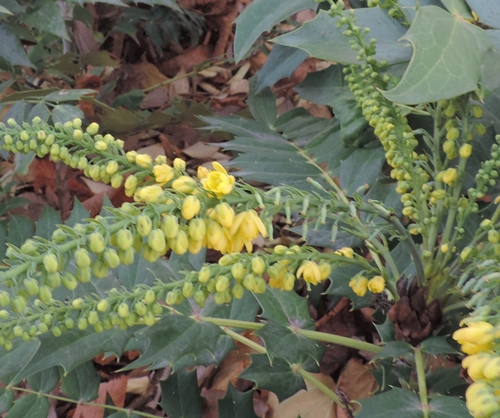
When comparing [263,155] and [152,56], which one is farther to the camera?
[152,56]

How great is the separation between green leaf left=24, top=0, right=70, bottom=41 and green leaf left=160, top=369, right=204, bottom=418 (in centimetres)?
88

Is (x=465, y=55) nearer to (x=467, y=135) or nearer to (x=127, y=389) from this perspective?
(x=467, y=135)

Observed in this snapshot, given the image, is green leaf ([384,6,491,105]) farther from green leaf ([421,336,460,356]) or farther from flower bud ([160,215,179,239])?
green leaf ([421,336,460,356])

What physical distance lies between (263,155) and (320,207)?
1.89ft

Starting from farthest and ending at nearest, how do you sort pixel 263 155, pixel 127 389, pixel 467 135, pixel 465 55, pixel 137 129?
pixel 137 129 → pixel 127 389 → pixel 263 155 → pixel 467 135 → pixel 465 55

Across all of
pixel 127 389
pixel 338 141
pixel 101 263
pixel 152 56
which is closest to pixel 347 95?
pixel 338 141

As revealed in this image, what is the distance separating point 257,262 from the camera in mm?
607

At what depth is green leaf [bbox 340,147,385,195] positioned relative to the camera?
1.11 m

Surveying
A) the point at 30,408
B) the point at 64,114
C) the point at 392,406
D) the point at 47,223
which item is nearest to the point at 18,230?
the point at 47,223

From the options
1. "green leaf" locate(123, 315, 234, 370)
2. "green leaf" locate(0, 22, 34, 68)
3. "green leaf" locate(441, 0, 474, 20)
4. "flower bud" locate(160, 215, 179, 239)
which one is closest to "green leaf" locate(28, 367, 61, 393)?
"green leaf" locate(123, 315, 234, 370)

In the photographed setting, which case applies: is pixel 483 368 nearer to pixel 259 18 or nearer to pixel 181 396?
pixel 181 396

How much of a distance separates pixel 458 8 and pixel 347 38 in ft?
0.63

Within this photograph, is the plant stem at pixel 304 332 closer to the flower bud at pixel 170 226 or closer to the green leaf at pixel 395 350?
Result: the green leaf at pixel 395 350

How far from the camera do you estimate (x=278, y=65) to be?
1.38 meters
